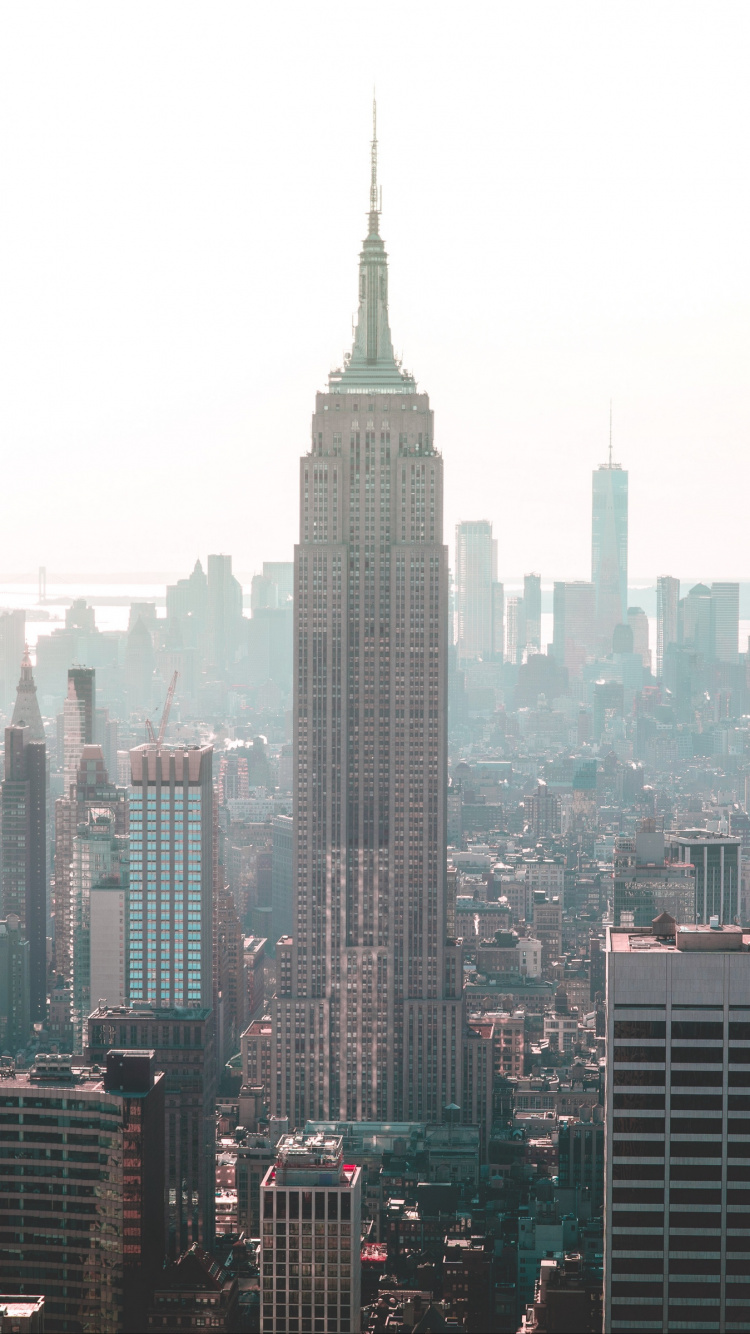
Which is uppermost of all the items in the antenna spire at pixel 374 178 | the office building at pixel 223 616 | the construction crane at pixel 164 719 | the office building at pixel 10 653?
the antenna spire at pixel 374 178

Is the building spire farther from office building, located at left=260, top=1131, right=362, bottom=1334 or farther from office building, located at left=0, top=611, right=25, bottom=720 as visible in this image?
office building, located at left=260, top=1131, right=362, bottom=1334

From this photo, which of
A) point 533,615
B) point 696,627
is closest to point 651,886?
point 696,627

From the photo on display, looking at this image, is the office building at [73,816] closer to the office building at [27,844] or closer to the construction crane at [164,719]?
the office building at [27,844]

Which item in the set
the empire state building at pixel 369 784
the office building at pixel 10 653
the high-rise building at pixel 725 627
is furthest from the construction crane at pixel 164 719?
the high-rise building at pixel 725 627

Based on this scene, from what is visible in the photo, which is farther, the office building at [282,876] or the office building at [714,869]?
the office building at [282,876]

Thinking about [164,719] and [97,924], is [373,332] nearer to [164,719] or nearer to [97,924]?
[97,924]

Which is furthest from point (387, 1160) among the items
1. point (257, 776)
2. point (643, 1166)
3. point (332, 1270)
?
point (257, 776)

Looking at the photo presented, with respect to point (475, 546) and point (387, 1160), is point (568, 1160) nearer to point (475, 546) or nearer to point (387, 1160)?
point (387, 1160)

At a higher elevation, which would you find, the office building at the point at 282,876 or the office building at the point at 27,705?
the office building at the point at 27,705
